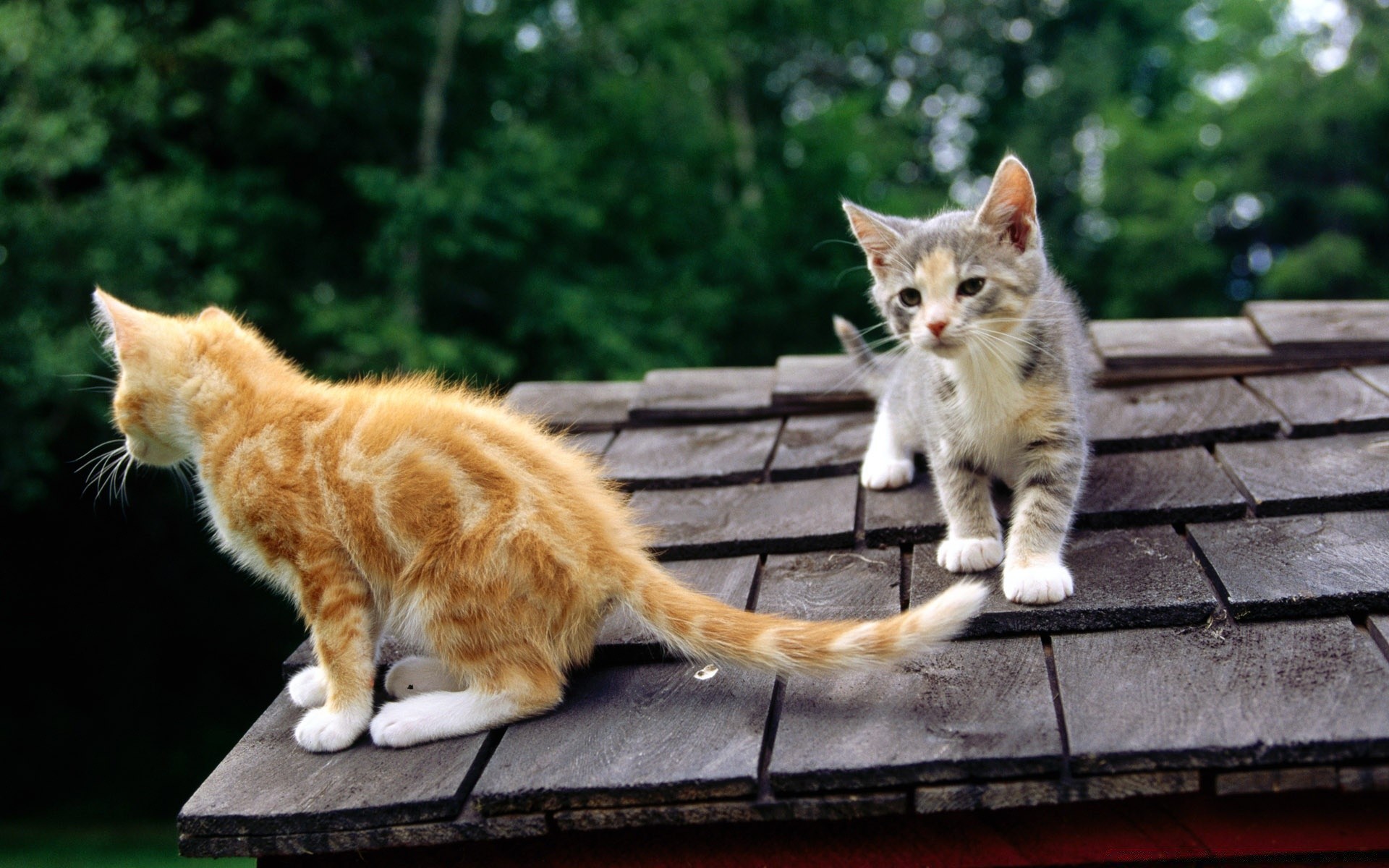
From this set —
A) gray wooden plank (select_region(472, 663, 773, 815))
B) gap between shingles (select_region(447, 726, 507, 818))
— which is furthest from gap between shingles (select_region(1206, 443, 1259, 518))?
gap between shingles (select_region(447, 726, 507, 818))

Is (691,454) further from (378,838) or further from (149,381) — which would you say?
(378,838)

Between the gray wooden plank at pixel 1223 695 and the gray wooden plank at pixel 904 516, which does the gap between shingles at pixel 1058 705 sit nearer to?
the gray wooden plank at pixel 1223 695

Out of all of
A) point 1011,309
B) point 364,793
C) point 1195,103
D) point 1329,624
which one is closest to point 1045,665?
point 1329,624

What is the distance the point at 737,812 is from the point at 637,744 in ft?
0.69

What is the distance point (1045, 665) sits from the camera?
173cm

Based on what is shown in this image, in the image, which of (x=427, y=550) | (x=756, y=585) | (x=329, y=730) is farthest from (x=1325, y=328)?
(x=329, y=730)

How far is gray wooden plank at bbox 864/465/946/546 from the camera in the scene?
2.28 m

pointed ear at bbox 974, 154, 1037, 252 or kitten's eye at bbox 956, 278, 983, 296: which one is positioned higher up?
pointed ear at bbox 974, 154, 1037, 252

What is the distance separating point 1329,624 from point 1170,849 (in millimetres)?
447

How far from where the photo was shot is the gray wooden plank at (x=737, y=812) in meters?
1.49

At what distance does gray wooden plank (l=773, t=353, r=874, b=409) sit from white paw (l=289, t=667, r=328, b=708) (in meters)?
1.51

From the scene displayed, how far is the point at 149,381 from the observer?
2.23m

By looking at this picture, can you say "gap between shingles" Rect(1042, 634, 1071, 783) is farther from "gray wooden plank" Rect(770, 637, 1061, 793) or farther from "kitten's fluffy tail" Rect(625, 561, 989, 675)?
"kitten's fluffy tail" Rect(625, 561, 989, 675)

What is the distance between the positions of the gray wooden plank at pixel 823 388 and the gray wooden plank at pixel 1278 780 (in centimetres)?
182
